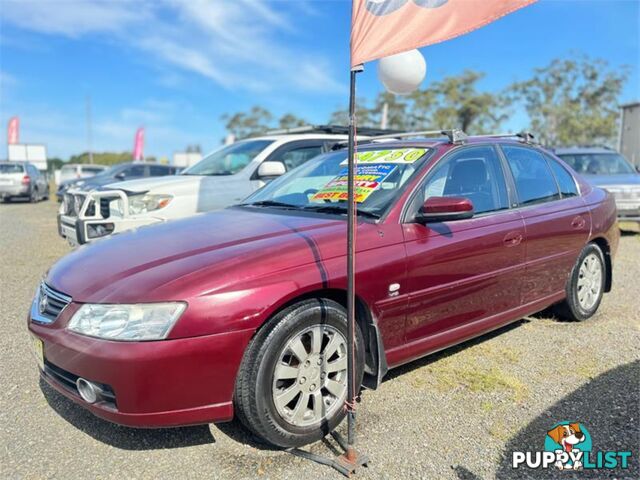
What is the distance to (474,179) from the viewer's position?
3.56 m

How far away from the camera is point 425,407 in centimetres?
295

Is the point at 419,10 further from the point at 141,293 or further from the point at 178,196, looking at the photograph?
the point at 178,196

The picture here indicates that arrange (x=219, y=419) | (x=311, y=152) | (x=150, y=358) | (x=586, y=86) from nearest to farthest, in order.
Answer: (x=150, y=358) → (x=219, y=419) → (x=311, y=152) → (x=586, y=86)

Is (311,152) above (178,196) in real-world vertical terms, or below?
above

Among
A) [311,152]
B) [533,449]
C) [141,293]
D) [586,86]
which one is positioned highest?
[586,86]

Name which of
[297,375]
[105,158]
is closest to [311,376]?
[297,375]

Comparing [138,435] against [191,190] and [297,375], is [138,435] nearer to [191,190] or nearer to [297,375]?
[297,375]

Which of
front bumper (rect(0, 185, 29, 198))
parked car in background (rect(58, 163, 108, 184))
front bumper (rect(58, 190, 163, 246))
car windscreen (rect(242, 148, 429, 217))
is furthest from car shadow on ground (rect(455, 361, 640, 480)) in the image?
parked car in background (rect(58, 163, 108, 184))

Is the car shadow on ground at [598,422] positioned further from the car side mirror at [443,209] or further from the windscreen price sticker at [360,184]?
the windscreen price sticker at [360,184]

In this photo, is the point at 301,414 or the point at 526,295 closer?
the point at 301,414

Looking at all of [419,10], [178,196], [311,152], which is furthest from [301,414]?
[311,152]

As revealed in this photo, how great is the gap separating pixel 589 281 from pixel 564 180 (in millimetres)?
941

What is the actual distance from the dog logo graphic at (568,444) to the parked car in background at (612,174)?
7480 millimetres

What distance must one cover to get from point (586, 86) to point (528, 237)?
33.2m
